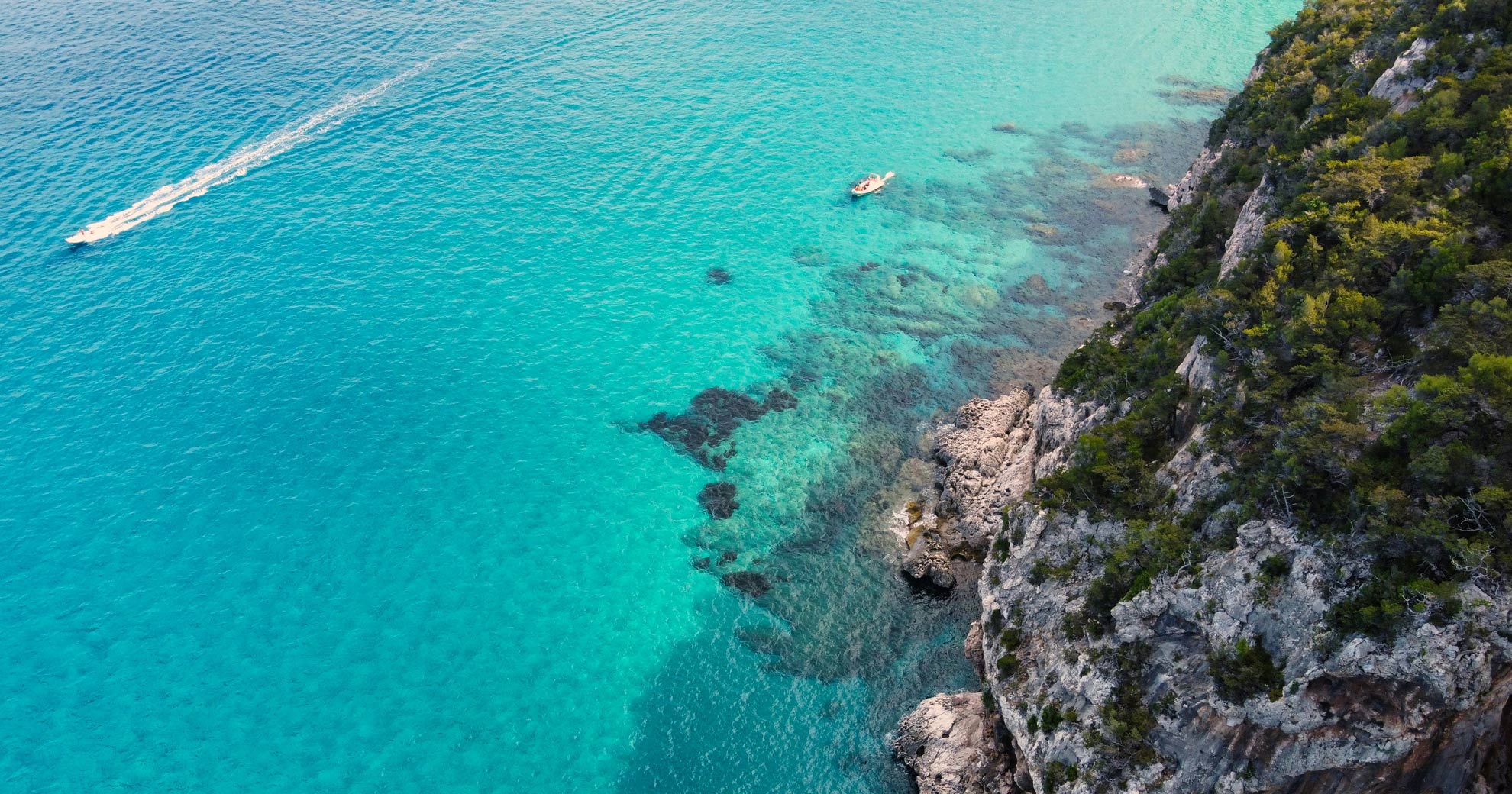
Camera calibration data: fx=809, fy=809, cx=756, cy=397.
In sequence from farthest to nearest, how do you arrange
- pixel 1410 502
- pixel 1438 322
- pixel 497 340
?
pixel 497 340 < pixel 1438 322 < pixel 1410 502

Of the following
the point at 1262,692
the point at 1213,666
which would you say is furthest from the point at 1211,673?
the point at 1262,692

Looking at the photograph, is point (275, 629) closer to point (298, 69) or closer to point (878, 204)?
point (878, 204)

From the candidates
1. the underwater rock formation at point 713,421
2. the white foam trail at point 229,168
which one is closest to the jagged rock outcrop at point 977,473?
the underwater rock formation at point 713,421

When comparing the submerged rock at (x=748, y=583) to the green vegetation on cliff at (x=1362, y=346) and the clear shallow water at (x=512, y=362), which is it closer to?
the clear shallow water at (x=512, y=362)

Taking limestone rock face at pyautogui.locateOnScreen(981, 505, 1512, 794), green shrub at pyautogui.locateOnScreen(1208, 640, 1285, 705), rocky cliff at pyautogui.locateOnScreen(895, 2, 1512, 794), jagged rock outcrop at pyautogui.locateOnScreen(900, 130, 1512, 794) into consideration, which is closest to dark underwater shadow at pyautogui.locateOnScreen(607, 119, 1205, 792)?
rocky cliff at pyautogui.locateOnScreen(895, 2, 1512, 794)

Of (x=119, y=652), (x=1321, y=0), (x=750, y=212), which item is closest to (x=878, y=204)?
(x=750, y=212)

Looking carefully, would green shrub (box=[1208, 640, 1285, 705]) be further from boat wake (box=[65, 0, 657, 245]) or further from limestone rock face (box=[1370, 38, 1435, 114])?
boat wake (box=[65, 0, 657, 245])

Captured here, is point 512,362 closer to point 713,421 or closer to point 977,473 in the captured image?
point 713,421
